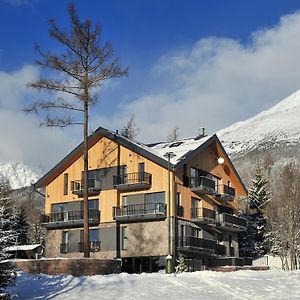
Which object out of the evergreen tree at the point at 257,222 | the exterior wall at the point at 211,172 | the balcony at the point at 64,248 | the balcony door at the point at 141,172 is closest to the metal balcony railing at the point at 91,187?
the balcony door at the point at 141,172

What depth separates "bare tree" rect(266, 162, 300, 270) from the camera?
164 feet

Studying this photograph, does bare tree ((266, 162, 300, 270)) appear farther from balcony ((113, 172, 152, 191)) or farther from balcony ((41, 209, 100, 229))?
balcony ((41, 209, 100, 229))

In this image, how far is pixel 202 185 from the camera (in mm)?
46125

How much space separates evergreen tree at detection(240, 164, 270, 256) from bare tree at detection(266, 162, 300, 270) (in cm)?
319

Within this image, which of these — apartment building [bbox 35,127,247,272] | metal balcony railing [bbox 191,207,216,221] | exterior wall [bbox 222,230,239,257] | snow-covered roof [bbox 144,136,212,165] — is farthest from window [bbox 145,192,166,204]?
exterior wall [bbox 222,230,239,257]

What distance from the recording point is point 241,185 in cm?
5388

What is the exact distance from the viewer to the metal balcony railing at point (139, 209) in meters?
42.8

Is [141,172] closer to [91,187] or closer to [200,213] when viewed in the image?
[91,187]

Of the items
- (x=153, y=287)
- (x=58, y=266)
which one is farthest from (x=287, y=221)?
(x=153, y=287)

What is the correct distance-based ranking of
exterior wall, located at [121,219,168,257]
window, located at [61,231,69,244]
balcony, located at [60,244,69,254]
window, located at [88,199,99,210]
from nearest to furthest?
exterior wall, located at [121,219,168,257] < window, located at [88,199,99,210] < balcony, located at [60,244,69,254] < window, located at [61,231,69,244]

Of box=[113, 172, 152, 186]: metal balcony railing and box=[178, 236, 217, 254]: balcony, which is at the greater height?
Answer: box=[113, 172, 152, 186]: metal balcony railing

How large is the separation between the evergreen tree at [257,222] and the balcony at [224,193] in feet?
34.0

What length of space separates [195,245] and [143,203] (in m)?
4.90

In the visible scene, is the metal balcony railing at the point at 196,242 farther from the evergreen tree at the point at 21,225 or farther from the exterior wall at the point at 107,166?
the evergreen tree at the point at 21,225
